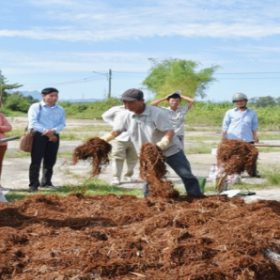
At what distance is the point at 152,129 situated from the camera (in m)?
8.63

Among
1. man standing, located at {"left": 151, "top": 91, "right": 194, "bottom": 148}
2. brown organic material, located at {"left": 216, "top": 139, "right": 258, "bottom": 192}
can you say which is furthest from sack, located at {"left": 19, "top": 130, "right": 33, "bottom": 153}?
brown organic material, located at {"left": 216, "top": 139, "right": 258, "bottom": 192}

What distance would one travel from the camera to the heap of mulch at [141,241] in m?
5.39

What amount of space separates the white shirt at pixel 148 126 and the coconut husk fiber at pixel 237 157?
27.8 inches

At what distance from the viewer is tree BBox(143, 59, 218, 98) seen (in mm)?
68281

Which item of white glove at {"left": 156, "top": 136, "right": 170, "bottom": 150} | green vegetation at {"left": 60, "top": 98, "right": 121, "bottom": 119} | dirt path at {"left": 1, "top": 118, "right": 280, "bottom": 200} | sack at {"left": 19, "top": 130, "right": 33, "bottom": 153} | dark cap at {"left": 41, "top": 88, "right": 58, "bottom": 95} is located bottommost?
green vegetation at {"left": 60, "top": 98, "right": 121, "bottom": 119}

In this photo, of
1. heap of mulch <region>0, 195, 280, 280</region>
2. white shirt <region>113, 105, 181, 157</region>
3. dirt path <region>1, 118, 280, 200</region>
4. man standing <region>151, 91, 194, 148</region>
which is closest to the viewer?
heap of mulch <region>0, 195, 280, 280</region>

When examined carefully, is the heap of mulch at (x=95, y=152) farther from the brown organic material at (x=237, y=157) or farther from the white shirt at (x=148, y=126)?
the brown organic material at (x=237, y=157)

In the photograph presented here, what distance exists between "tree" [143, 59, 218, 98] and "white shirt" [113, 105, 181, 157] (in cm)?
5605

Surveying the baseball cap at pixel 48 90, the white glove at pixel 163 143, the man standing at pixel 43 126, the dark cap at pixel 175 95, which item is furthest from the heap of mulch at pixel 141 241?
the dark cap at pixel 175 95

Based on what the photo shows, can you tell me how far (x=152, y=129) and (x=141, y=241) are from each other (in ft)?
9.33

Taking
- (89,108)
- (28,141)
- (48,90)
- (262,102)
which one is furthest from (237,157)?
(262,102)

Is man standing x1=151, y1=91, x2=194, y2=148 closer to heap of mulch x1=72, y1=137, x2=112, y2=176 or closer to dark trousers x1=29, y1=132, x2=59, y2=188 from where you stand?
dark trousers x1=29, y1=132, x2=59, y2=188

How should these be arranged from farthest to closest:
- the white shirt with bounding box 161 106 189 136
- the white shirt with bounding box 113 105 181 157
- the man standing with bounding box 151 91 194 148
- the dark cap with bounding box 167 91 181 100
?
1. the white shirt with bounding box 161 106 189 136
2. the man standing with bounding box 151 91 194 148
3. the dark cap with bounding box 167 91 181 100
4. the white shirt with bounding box 113 105 181 157

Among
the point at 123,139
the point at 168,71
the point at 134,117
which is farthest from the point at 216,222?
the point at 168,71
